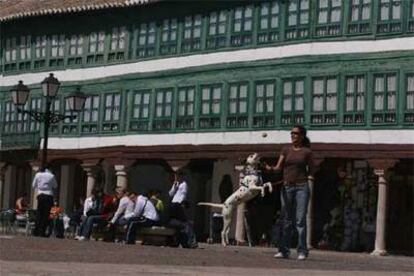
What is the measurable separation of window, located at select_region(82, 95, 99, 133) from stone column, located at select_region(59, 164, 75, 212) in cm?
363

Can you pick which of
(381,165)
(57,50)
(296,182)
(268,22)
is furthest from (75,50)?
(296,182)

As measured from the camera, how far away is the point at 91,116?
38.5m

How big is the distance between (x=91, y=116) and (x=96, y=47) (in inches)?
96.0

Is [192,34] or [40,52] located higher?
[40,52]

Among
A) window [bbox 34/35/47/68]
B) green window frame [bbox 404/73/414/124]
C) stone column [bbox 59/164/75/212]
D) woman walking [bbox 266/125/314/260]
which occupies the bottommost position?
woman walking [bbox 266/125/314/260]

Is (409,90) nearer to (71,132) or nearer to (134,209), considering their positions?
(134,209)

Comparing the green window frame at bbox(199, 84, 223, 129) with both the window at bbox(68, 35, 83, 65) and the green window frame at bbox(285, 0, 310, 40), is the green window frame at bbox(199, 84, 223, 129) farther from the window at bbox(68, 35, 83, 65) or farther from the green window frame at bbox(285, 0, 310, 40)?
the window at bbox(68, 35, 83, 65)

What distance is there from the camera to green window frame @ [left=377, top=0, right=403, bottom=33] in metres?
29.8

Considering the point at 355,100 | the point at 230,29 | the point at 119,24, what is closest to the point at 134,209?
the point at 355,100

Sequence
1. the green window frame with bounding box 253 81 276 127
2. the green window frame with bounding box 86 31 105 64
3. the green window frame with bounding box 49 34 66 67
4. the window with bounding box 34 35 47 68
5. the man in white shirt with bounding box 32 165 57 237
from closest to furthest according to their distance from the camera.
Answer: the man in white shirt with bounding box 32 165 57 237
the green window frame with bounding box 253 81 276 127
the green window frame with bounding box 86 31 105 64
the green window frame with bounding box 49 34 66 67
the window with bounding box 34 35 47 68

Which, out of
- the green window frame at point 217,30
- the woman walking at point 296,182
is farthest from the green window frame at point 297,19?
the woman walking at point 296,182

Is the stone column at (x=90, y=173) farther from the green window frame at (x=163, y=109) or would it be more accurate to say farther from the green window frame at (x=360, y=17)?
the green window frame at (x=360, y=17)

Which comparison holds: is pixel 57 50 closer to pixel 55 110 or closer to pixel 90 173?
pixel 55 110

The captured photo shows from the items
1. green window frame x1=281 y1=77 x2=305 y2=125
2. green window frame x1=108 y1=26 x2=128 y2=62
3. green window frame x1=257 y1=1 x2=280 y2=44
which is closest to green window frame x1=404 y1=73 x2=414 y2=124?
green window frame x1=281 y1=77 x2=305 y2=125
